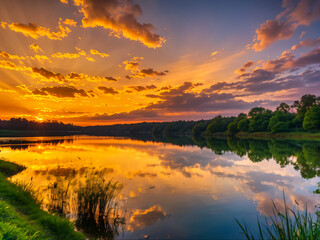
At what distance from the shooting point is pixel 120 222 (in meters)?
12.6

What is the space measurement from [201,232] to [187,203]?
14.5ft

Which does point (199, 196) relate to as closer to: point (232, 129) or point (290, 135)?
point (290, 135)

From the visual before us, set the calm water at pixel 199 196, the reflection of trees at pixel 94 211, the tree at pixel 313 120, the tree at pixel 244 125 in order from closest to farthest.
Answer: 1. the reflection of trees at pixel 94 211
2. the calm water at pixel 199 196
3. the tree at pixel 313 120
4. the tree at pixel 244 125

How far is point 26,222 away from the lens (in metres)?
8.91

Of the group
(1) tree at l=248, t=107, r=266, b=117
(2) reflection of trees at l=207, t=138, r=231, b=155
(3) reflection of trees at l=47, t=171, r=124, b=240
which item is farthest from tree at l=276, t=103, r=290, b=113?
(3) reflection of trees at l=47, t=171, r=124, b=240

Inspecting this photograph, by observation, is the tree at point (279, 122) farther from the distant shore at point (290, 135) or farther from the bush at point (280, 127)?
the distant shore at point (290, 135)

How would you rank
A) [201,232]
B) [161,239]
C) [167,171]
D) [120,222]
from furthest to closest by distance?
[167,171] < [120,222] < [201,232] < [161,239]

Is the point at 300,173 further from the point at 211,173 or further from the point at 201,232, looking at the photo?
the point at 201,232

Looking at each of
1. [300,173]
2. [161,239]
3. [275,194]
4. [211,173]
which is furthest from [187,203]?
[300,173]

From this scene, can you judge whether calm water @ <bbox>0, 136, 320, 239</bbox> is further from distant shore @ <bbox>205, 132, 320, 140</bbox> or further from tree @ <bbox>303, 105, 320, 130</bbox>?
tree @ <bbox>303, 105, 320, 130</bbox>

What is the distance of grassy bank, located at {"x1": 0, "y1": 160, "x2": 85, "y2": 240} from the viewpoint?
20.2 feet

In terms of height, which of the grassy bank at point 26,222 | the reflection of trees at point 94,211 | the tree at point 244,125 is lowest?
the reflection of trees at point 94,211

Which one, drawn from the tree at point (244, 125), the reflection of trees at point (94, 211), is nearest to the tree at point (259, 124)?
the tree at point (244, 125)

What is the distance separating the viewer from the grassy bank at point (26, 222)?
20.2 feet
